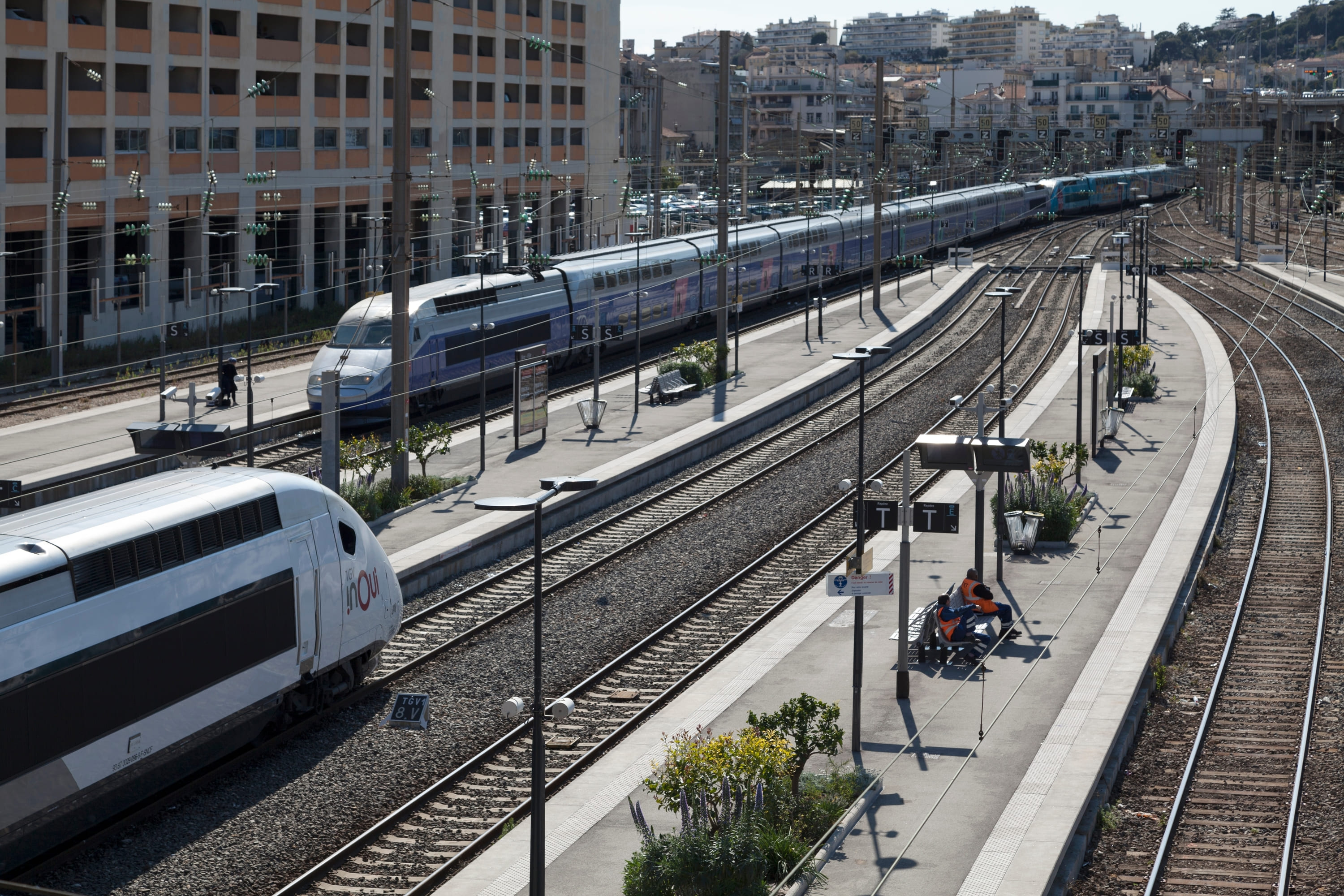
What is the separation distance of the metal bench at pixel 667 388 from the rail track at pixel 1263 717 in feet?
47.4

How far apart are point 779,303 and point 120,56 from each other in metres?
25.9

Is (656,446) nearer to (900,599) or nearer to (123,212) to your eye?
(900,599)

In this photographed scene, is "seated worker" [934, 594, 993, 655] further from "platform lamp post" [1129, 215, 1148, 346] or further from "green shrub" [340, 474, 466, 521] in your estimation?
"platform lamp post" [1129, 215, 1148, 346]

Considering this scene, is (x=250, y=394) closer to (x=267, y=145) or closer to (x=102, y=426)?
(x=102, y=426)

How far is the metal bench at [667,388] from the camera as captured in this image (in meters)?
40.6

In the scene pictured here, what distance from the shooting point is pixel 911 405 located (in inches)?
1624

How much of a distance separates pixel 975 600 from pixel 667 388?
20.1m

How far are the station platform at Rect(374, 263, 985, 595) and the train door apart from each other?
20.4ft

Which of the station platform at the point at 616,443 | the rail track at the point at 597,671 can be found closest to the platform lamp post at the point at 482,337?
the station platform at the point at 616,443

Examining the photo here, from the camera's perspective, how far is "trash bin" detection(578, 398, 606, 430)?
119 feet

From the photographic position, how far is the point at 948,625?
805 inches

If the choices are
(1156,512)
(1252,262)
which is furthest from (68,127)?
(1252,262)

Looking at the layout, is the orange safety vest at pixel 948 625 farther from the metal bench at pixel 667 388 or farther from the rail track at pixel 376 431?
the metal bench at pixel 667 388

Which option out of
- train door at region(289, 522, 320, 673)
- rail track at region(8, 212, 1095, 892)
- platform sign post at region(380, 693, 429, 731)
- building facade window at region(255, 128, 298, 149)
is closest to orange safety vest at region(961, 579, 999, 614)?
rail track at region(8, 212, 1095, 892)
